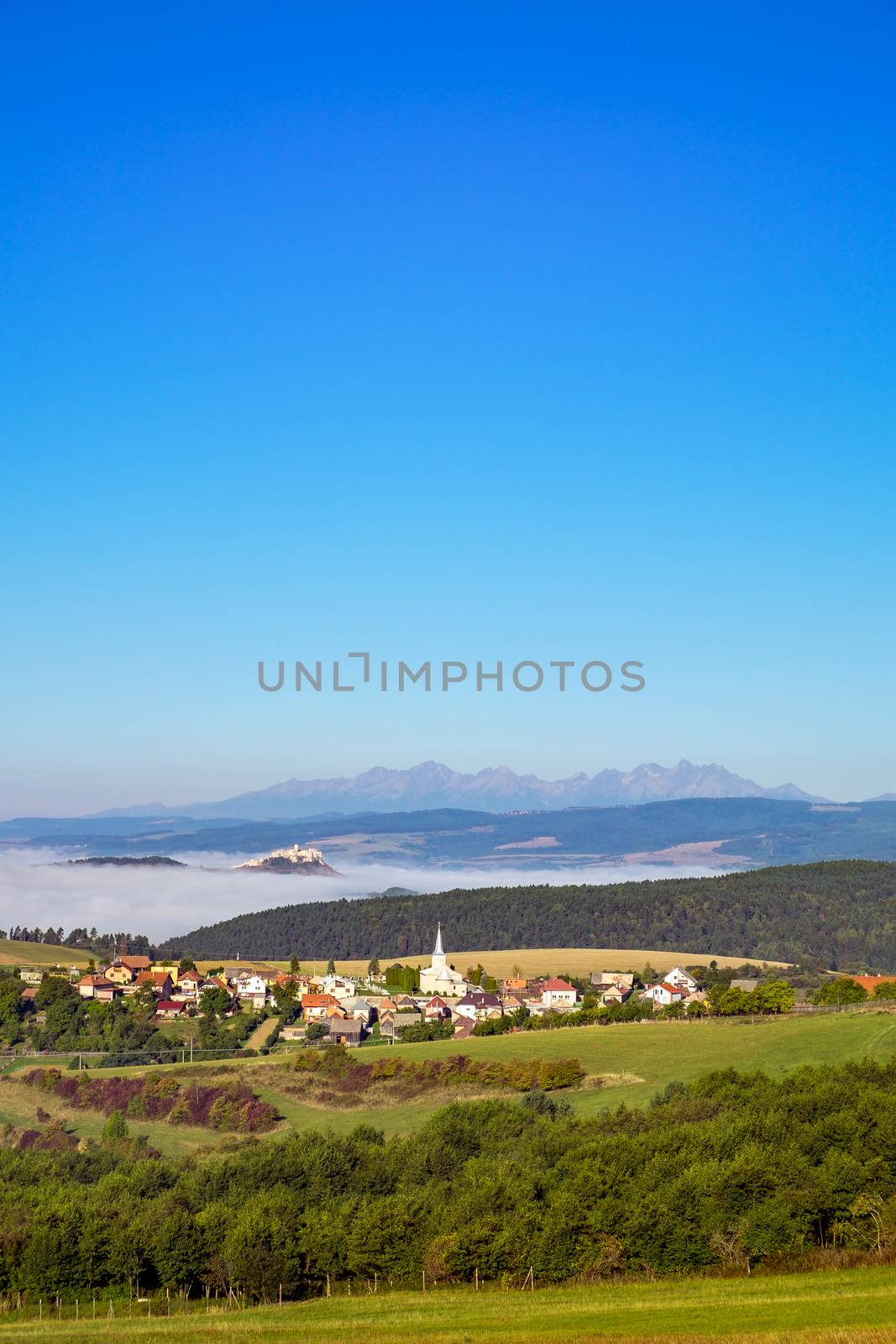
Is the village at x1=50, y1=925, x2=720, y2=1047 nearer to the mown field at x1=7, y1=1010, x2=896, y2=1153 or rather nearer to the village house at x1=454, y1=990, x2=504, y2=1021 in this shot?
the village house at x1=454, y1=990, x2=504, y2=1021

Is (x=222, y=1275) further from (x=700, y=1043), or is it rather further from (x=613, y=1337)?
(x=700, y=1043)

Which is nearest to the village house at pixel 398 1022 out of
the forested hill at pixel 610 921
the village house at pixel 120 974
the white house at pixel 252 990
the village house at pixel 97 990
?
the white house at pixel 252 990

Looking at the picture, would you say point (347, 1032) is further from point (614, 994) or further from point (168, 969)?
point (168, 969)

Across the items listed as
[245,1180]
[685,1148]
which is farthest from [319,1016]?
[685,1148]

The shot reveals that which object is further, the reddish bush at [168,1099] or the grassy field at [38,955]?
the grassy field at [38,955]

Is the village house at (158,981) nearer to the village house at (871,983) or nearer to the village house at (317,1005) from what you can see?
the village house at (317,1005)

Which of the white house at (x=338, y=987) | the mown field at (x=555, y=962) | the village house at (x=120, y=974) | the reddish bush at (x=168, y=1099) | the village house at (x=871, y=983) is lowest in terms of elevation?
the mown field at (x=555, y=962)

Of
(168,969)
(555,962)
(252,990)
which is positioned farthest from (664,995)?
(168,969)
